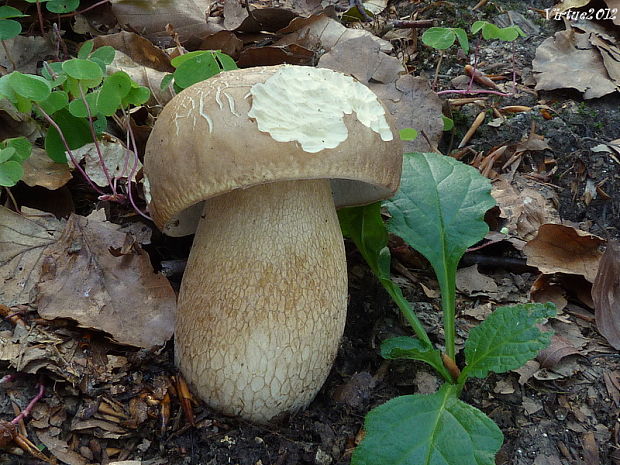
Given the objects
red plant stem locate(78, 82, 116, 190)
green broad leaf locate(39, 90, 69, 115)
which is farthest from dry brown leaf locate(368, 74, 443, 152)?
green broad leaf locate(39, 90, 69, 115)

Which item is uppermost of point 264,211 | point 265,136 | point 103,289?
point 265,136

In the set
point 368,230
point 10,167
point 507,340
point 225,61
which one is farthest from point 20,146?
point 507,340

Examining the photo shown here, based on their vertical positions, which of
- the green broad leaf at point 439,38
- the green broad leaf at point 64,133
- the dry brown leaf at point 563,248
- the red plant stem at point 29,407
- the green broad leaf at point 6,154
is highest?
the green broad leaf at point 439,38

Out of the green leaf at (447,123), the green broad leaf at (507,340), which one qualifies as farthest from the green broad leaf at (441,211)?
the green leaf at (447,123)

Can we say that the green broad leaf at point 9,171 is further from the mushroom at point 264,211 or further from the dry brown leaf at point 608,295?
the dry brown leaf at point 608,295

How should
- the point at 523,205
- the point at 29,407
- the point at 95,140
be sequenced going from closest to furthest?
the point at 29,407 → the point at 95,140 → the point at 523,205

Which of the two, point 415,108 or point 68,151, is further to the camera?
point 415,108

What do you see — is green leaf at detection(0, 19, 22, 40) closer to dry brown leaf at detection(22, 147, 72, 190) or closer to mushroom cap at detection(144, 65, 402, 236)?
dry brown leaf at detection(22, 147, 72, 190)

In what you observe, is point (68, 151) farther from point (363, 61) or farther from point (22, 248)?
point (363, 61)
